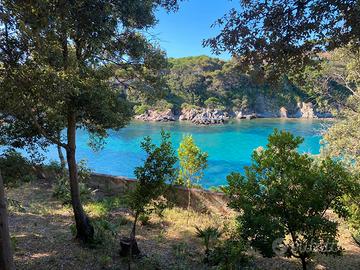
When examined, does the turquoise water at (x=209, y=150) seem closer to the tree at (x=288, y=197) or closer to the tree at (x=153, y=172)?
the tree at (x=288, y=197)

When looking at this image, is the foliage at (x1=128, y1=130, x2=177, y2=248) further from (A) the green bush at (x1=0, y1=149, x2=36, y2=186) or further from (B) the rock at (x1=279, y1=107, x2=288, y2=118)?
(B) the rock at (x1=279, y1=107, x2=288, y2=118)

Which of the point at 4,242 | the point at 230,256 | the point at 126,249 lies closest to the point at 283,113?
the point at 126,249

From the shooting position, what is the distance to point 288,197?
5.78 metres

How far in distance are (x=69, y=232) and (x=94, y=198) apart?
4262 millimetres

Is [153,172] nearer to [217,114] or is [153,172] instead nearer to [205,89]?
[217,114]

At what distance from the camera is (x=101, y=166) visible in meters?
36.4

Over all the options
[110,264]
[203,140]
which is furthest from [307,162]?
[203,140]

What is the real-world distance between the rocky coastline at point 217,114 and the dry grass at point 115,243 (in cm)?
6563

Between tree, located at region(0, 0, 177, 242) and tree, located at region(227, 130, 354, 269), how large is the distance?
10.9 ft

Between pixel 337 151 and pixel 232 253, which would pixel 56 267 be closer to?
pixel 232 253

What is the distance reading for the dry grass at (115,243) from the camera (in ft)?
25.4

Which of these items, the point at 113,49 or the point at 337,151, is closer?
the point at 113,49

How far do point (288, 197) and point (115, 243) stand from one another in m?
5.41

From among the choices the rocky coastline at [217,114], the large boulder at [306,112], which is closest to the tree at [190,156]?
the rocky coastline at [217,114]
